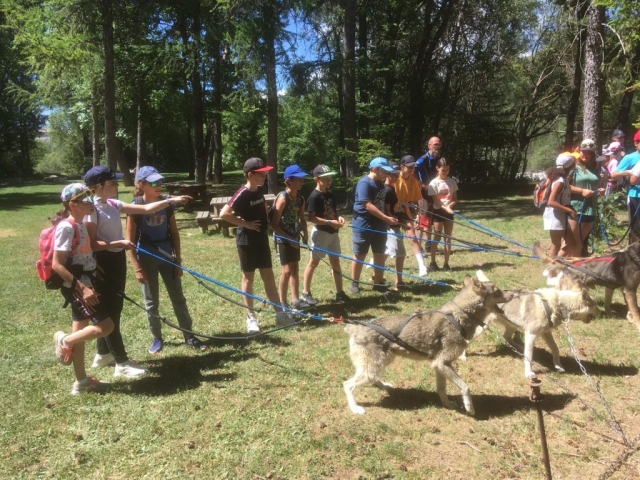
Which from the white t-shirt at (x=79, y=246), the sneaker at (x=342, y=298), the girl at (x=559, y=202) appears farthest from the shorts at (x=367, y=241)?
the white t-shirt at (x=79, y=246)

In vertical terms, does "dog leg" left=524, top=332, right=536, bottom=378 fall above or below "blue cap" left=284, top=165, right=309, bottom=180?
below

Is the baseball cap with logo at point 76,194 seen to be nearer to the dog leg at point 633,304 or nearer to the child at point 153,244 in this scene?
the child at point 153,244

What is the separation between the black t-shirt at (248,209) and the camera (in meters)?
5.65

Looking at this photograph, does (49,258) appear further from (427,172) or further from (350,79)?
(350,79)

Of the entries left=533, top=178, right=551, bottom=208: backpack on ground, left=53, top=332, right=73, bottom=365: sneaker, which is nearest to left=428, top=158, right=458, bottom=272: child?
left=533, top=178, right=551, bottom=208: backpack on ground

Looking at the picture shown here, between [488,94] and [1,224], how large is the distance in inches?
886

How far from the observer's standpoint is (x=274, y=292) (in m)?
6.02

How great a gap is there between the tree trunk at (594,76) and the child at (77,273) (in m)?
10.2

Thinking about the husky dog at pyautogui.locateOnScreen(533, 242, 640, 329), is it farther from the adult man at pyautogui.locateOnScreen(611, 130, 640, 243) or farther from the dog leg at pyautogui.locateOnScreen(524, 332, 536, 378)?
the adult man at pyautogui.locateOnScreen(611, 130, 640, 243)

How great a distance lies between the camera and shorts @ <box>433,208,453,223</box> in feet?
27.3

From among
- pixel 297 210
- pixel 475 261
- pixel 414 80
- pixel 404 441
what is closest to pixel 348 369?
pixel 404 441

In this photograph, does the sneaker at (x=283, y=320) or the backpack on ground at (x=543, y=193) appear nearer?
the sneaker at (x=283, y=320)

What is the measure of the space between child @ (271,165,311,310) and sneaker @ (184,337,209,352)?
122 centimetres

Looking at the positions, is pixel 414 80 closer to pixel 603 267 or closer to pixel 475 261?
pixel 475 261
